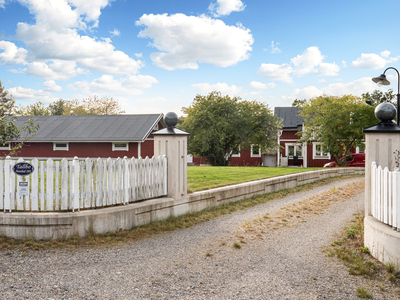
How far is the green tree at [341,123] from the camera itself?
24.8m

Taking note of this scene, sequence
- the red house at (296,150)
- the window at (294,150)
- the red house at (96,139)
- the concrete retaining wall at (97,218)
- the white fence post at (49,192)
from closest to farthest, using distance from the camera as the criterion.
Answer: the concrete retaining wall at (97,218) < the white fence post at (49,192) < the red house at (96,139) < the red house at (296,150) < the window at (294,150)

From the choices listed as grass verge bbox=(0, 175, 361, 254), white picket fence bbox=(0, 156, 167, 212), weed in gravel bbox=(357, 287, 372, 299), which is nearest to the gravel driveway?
weed in gravel bbox=(357, 287, 372, 299)

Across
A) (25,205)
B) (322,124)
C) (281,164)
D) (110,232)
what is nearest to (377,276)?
(110,232)

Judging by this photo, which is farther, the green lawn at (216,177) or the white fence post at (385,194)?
the green lawn at (216,177)

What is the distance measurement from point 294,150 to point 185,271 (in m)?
33.1

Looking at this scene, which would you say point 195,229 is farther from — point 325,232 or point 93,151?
point 93,151

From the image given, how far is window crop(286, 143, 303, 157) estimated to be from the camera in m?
35.8

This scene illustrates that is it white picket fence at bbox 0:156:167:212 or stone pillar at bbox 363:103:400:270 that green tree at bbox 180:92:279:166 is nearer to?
white picket fence at bbox 0:156:167:212

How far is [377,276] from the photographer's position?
4469mm

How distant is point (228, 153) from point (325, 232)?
23366 millimetres

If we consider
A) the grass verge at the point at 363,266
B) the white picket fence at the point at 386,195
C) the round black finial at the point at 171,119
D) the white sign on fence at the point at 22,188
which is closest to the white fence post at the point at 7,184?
the white sign on fence at the point at 22,188

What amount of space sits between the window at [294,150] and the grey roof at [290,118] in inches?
79.5

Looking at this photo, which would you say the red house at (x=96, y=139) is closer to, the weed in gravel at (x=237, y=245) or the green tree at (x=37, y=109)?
the weed in gravel at (x=237, y=245)

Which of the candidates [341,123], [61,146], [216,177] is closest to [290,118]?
[341,123]
